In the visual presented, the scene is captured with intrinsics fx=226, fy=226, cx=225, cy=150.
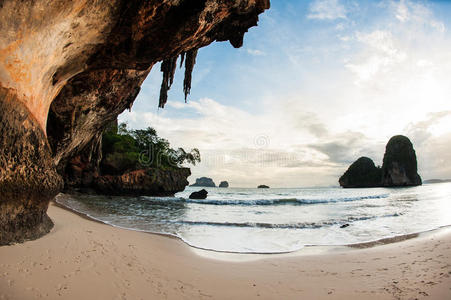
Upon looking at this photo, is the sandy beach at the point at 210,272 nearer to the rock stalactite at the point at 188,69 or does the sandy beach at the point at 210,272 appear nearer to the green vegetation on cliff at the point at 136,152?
the rock stalactite at the point at 188,69

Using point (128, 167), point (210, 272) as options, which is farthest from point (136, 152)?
point (210, 272)

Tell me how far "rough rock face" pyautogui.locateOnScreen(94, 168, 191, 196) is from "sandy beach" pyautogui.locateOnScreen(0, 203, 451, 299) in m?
18.8

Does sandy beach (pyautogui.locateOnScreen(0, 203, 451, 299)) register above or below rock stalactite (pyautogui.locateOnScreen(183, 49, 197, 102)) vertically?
below

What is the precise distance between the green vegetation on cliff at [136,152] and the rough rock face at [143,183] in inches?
57.8

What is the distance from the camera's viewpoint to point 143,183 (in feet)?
75.7

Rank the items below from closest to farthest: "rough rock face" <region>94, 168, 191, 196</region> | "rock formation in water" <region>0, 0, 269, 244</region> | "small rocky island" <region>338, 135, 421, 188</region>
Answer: "rock formation in water" <region>0, 0, 269, 244</region> < "rough rock face" <region>94, 168, 191, 196</region> < "small rocky island" <region>338, 135, 421, 188</region>

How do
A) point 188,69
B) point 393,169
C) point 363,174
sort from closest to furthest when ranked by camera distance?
point 188,69 → point 393,169 → point 363,174

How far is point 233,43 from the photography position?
7133mm

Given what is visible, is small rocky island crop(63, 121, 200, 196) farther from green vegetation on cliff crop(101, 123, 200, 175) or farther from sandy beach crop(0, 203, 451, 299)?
sandy beach crop(0, 203, 451, 299)

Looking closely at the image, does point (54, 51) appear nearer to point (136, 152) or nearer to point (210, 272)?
point (210, 272)

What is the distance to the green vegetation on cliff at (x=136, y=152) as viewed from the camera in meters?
23.4

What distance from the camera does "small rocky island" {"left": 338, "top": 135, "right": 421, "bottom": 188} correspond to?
63.5m

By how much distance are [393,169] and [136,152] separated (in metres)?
69.5

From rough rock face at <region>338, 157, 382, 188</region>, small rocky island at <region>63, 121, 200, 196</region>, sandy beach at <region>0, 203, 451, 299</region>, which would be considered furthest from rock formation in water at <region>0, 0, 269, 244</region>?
rough rock face at <region>338, 157, 382, 188</region>
